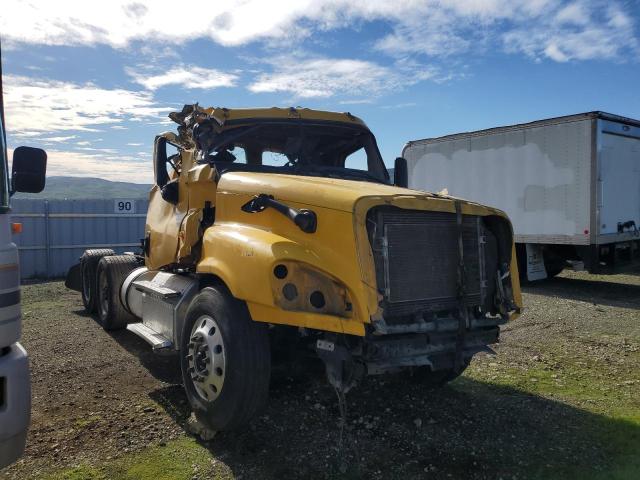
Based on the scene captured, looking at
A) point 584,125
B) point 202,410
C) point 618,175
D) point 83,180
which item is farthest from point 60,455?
point 83,180

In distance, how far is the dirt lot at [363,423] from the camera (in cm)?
376

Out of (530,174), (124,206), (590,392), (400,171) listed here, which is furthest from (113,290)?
(530,174)

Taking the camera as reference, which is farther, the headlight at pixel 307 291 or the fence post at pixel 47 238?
the fence post at pixel 47 238

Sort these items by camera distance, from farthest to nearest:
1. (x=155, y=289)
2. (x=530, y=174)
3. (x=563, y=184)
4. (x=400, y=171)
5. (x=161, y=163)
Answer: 1. (x=530, y=174)
2. (x=563, y=184)
3. (x=400, y=171)
4. (x=161, y=163)
5. (x=155, y=289)

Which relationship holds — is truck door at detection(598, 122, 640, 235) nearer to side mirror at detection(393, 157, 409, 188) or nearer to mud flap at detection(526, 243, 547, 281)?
mud flap at detection(526, 243, 547, 281)

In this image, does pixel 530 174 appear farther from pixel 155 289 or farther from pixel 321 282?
pixel 321 282

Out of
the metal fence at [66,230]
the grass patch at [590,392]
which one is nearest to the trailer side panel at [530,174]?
the grass patch at [590,392]

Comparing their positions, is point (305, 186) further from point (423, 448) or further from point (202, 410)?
point (423, 448)

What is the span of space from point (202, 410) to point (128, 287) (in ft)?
10.4

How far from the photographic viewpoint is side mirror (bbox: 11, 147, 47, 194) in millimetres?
3311

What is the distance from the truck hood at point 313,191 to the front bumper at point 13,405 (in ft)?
6.75

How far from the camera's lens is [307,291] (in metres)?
3.71

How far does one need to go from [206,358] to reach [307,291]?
3.37 ft

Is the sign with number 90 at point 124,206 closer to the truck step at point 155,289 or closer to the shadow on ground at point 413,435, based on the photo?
the truck step at point 155,289
